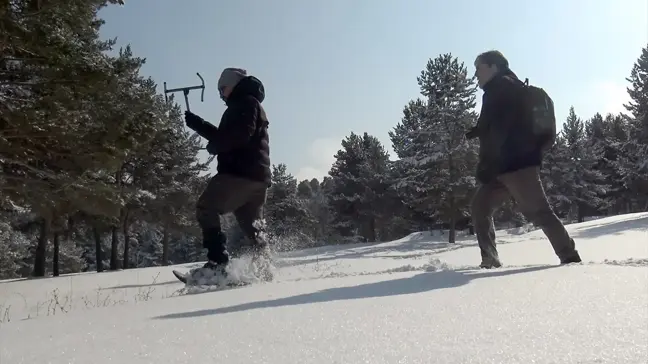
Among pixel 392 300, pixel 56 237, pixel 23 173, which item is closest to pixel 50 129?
pixel 23 173

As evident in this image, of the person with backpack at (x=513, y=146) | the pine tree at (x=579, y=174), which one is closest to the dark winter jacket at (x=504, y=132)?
the person with backpack at (x=513, y=146)

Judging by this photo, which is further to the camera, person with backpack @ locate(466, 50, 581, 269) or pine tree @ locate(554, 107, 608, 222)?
pine tree @ locate(554, 107, 608, 222)

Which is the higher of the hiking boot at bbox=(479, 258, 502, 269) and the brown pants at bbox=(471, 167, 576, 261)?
the brown pants at bbox=(471, 167, 576, 261)

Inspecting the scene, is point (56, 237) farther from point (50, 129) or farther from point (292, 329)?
point (292, 329)

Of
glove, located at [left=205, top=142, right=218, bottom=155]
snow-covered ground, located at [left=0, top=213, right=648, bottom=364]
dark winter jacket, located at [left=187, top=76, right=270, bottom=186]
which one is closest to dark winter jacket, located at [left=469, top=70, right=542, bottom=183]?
snow-covered ground, located at [left=0, top=213, right=648, bottom=364]

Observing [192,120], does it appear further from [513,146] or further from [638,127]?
[638,127]

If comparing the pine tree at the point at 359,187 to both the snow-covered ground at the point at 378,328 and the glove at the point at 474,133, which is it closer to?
the glove at the point at 474,133

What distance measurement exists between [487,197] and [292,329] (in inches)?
118

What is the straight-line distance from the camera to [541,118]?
380 centimetres

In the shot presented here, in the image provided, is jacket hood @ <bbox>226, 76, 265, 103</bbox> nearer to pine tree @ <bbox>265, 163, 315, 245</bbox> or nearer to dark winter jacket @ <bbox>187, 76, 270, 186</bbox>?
dark winter jacket @ <bbox>187, 76, 270, 186</bbox>

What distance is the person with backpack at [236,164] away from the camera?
3.84 meters

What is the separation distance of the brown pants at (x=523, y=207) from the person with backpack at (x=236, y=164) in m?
1.87

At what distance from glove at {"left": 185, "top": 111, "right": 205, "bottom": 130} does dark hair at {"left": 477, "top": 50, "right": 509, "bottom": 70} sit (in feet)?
8.12

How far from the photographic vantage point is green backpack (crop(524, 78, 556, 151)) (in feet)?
12.4
